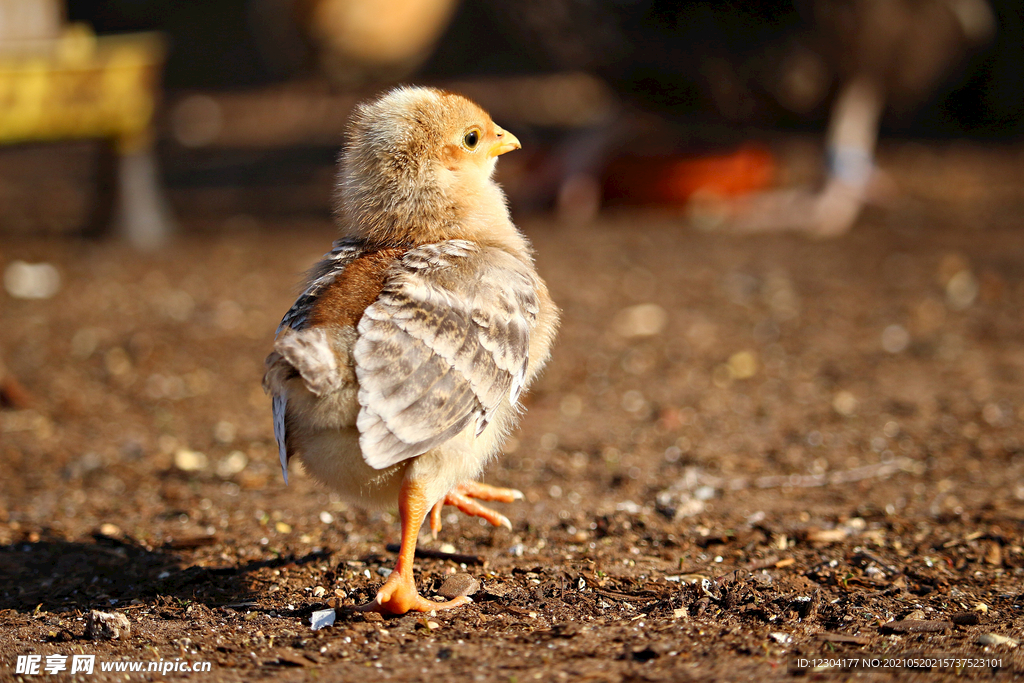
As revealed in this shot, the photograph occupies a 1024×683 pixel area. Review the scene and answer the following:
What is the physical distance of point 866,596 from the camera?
314 cm

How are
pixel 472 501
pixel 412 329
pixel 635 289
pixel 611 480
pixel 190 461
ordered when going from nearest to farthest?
pixel 412 329, pixel 472 501, pixel 611 480, pixel 190 461, pixel 635 289

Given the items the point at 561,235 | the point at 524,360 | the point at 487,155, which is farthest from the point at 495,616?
the point at 561,235

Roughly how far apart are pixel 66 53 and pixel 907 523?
23.2 feet

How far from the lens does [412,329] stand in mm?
2857

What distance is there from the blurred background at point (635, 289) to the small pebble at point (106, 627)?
38 cm

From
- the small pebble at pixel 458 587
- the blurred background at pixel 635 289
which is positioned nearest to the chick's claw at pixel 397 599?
the small pebble at pixel 458 587

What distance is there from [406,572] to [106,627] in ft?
2.92

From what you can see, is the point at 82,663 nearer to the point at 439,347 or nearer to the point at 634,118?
the point at 439,347

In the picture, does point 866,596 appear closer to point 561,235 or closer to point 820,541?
point 820,541

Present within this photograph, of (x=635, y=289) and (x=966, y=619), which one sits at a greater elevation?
(x=635, y=289)

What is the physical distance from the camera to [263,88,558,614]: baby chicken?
277 centimetres

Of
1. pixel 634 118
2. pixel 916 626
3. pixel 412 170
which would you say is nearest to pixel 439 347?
pixel 412 170

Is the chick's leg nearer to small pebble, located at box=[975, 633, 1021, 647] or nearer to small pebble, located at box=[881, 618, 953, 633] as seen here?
small pebble, located at box=[881, 618, 953, 633]

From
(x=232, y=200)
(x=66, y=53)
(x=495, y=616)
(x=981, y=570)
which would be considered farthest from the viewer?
(x=232, y=200)
